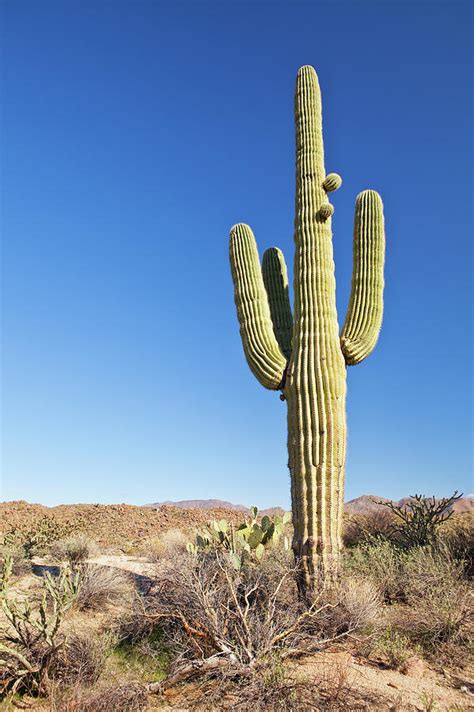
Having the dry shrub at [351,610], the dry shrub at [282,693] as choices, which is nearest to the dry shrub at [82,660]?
the dry shrub at [282,693]

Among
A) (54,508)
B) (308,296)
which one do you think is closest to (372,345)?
(308,296)

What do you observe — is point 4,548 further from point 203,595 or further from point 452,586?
point 452,586

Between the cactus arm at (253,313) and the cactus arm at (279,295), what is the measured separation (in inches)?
15.4

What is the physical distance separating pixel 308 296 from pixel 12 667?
5.90m

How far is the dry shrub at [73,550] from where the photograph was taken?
11766mm

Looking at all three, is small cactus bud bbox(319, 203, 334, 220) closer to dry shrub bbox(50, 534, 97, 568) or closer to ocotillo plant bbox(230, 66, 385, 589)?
ocotillo plant bbox(230, 66, 385, 589)

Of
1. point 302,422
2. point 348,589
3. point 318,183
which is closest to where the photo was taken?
point 348,589

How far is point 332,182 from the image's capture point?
879cm

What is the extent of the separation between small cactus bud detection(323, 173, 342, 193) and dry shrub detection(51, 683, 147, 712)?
742cm

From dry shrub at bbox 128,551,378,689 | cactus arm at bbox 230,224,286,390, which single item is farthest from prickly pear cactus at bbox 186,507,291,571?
cactus arm at bbox 230,224,286,390

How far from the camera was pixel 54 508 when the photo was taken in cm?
2323

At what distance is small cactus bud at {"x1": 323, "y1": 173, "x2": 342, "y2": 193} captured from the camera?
880 centimetres

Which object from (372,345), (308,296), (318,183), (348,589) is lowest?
(348,589)

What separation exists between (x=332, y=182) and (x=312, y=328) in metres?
2.59
